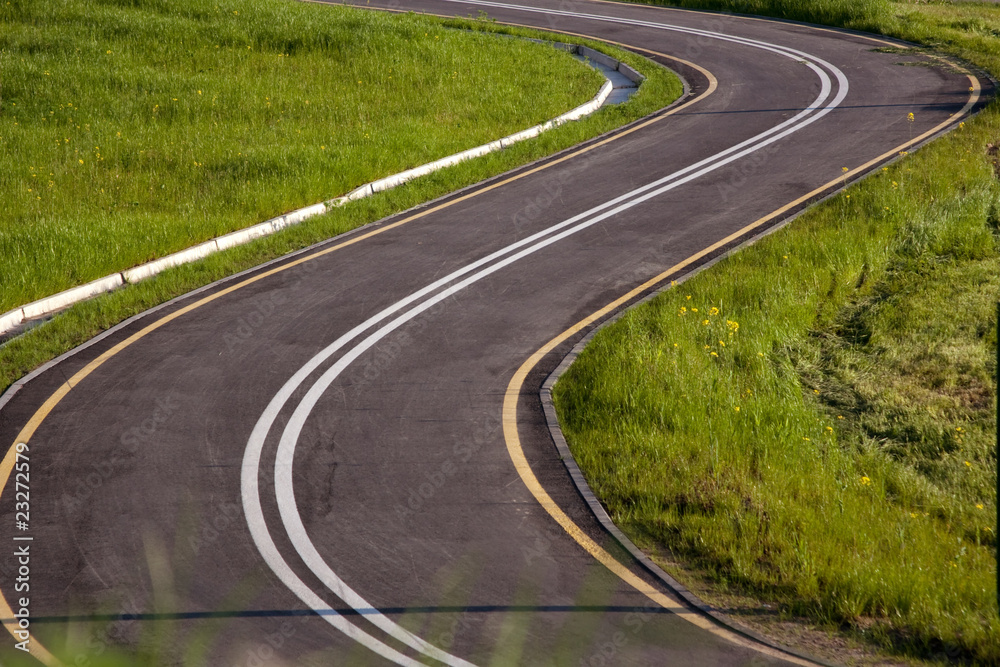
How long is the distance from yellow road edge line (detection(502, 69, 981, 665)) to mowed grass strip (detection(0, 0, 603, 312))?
20.6ft

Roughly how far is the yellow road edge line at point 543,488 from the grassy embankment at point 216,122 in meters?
5.13

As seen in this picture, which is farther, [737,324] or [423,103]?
[423,103]

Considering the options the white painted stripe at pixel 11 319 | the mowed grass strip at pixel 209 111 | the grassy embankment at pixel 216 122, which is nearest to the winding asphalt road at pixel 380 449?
the white painted stripe at pixel 11 319

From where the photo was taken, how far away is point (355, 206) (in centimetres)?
1504

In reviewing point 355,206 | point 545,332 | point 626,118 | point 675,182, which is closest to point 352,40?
point 626,118

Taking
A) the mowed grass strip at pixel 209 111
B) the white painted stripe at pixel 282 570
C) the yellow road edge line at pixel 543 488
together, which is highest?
the mowed grass strip at pixel 209 111

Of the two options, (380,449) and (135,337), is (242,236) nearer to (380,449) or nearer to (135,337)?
(135,337)

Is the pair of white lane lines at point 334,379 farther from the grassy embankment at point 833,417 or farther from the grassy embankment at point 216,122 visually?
the grassy embankment at point 216,122

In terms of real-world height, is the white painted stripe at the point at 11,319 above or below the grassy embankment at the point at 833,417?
below

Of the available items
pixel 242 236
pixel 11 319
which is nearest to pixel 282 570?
pixel 11 319

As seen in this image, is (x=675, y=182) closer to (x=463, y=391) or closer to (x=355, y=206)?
(x=355, y=206)

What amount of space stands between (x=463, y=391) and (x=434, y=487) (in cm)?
182

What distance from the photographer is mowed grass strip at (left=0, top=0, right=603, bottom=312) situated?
14.0 metres

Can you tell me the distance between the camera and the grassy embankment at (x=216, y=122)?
13.0 m
